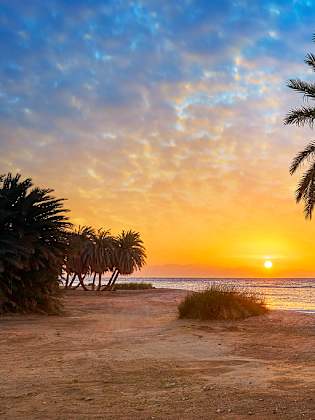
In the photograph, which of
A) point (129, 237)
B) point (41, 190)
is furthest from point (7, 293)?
point (129, 237)

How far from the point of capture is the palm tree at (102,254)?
1736 inches

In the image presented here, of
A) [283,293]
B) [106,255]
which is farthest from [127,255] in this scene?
[283,293]

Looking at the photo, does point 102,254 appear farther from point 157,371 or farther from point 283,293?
point 157,371

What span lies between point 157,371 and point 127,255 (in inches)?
1481

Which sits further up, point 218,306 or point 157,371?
point 218,306

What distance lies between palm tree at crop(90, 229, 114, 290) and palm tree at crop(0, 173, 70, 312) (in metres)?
24.1

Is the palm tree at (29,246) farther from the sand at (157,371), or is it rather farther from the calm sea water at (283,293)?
the calm sea water at (283,293)

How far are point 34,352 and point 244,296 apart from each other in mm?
10537

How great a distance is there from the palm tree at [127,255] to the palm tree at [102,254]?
724mm

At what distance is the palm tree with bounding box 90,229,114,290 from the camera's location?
145 feet

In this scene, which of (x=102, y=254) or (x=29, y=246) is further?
(x=102, y=254)

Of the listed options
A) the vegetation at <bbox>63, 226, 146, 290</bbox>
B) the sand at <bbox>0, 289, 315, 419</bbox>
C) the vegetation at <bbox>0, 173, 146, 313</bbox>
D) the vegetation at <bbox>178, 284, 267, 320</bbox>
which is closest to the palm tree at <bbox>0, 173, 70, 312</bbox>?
the vegetation at <bbox>0, 173, 146, 313</bbox>

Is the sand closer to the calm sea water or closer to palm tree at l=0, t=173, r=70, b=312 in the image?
palm tree at l=0, t=173, r=70, b=312

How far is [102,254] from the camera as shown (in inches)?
1741
